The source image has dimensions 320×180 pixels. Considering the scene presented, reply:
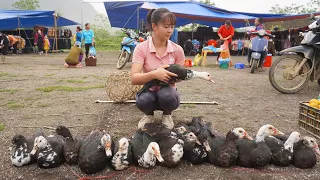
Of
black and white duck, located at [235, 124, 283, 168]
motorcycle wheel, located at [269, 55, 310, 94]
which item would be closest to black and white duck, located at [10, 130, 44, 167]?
black and white duck, located at [235, 124, 283, 168]

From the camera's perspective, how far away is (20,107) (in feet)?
13.4

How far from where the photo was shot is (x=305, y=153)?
2295 millimetres

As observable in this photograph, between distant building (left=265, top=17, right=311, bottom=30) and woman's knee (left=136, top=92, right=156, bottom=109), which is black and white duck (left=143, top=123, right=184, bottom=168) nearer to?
woman's knee (left=136, top=92, right=156, bottom=109)

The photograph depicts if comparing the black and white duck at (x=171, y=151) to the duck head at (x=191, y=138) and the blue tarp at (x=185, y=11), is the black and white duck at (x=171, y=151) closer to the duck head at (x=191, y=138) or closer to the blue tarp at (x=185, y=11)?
the duck head at (x=191, y=138)

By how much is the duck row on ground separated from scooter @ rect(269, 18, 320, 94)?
116 inches

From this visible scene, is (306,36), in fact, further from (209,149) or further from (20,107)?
(20,107)

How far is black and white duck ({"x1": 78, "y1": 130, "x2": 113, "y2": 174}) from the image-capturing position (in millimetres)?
2137

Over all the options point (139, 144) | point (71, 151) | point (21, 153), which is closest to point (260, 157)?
point (139, 144)

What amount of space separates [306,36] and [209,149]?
3910mm

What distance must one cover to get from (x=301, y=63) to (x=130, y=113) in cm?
312

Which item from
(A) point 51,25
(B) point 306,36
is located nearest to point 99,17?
(A) point 51,25

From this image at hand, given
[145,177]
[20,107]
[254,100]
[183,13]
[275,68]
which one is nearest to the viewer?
[145,177]

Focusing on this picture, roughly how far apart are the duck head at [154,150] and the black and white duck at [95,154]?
11.7 inches

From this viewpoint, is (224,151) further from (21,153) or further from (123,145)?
(21,153)
